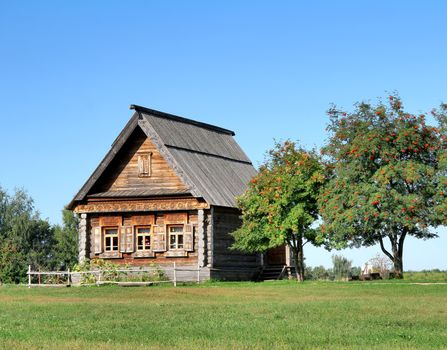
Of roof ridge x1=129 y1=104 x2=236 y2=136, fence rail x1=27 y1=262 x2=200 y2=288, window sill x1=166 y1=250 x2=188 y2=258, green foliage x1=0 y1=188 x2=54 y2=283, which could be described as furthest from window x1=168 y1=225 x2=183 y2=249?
green foliage x1=0 y1=188 x2=54 y2=283

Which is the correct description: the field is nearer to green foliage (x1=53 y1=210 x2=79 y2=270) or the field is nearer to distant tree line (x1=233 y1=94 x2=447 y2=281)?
distant tree line (x1=233 y1=94 x2=447 y2=281)

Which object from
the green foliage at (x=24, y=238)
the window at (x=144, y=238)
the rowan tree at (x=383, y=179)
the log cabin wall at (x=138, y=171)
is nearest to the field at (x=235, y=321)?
the rowan tree at (x=383, y=179)

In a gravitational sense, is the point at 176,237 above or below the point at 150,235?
below

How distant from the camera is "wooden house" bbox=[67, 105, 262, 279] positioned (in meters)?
44.8

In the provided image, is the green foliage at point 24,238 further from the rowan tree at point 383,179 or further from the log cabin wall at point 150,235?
the rowan tree at point 383,179

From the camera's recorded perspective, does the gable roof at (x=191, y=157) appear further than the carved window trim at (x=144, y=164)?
No

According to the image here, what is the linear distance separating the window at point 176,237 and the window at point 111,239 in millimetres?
3317

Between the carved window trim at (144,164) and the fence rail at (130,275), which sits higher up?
the carved window trim at (144,164)

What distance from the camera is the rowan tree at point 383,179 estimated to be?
133 ft

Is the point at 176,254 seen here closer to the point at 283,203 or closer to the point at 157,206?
the point at 157,206

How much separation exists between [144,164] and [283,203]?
8.38 meters

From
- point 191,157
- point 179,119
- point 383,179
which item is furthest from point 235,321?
point 179,119

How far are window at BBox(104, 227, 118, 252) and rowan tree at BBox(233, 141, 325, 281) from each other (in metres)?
6.96

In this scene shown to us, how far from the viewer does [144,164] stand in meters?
46.5
